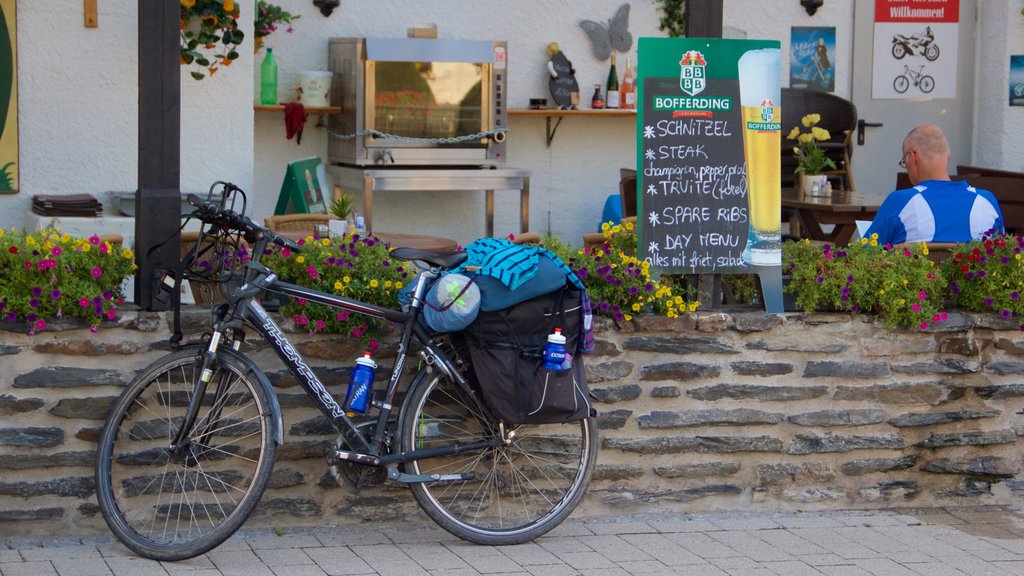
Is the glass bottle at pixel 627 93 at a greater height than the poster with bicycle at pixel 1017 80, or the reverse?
the poster with bicycle at pixel 1017 80

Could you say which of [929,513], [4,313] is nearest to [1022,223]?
[929,513]

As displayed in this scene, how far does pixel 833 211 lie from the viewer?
7.56 meters

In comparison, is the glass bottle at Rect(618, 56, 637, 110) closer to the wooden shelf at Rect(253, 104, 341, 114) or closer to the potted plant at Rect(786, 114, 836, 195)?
the potted plant at Rect(786, 114, 836, 195)

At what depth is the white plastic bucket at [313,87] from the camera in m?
9.22

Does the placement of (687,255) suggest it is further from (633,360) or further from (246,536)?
(246,536)

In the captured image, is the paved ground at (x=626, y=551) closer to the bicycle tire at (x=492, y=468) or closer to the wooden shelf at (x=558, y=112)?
the bicycle tire at (x=492, y=468)

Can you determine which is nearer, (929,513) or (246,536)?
(246,536)

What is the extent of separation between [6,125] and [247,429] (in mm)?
3865

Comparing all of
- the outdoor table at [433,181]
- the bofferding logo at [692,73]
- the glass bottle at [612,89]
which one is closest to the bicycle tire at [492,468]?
the bofferding logo at [692,73]

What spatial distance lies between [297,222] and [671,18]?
425 centimetres

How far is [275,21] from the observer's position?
895 centimetres

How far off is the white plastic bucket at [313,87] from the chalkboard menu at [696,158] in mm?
4537

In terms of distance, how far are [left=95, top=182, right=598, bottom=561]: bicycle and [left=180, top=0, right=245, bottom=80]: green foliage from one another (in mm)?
3233

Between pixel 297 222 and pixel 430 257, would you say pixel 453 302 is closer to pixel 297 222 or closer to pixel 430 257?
pixel 430 257
